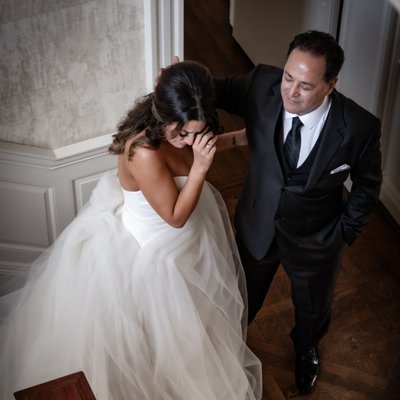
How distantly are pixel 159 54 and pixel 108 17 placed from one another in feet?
0.83

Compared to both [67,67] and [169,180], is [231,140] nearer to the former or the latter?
[169,180]

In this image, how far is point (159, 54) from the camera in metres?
2.90

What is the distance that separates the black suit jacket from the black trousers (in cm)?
7

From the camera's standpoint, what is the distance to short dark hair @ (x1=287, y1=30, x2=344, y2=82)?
2.18 m

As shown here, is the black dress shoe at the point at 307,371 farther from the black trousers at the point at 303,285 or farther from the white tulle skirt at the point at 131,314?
the white tulle skirt at the point at 131,314

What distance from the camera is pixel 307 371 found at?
312 cm

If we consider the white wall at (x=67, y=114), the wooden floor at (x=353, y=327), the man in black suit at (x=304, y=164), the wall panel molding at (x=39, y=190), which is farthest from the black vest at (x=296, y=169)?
the wooden floor at (x=353, y=327)

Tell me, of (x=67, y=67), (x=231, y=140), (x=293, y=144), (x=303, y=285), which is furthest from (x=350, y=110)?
(x=67, y=67)

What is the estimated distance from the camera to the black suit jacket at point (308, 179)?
238cm

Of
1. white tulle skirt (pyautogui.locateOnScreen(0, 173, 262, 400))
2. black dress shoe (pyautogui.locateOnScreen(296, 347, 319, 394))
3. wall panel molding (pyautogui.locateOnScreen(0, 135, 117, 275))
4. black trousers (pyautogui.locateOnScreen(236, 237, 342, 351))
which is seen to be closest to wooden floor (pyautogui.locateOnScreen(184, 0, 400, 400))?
black dress shoe (pyautogui.locateOnScreen(296, 347, 319, 394))

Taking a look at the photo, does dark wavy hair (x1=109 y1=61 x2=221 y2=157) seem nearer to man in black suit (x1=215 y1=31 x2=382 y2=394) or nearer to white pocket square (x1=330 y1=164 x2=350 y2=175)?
man in black suit (x1=215 y1=31 x2=382 y2=394)

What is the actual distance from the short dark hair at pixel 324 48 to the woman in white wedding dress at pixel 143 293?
1.04ft

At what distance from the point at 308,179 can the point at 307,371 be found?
3.39 ft

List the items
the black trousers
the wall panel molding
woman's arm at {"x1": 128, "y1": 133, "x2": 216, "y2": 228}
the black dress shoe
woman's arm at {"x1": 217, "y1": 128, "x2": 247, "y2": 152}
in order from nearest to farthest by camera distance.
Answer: woman's arm at {"x1": 128, "y1": 133, "x2": 216, "y2": 228} < woman's arm at {"x1": 217, "y1": 128, "x2": 247, "y2": 152} < the black trousers < the wall panel molding < the black dress shoe
